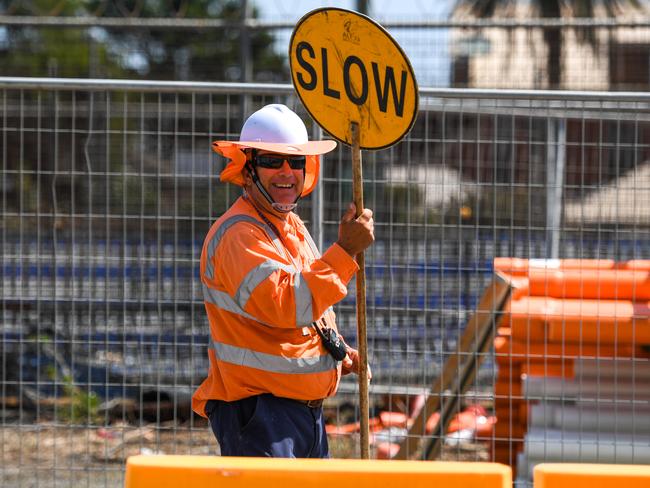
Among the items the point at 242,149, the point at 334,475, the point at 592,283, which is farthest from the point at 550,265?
the point at 334,475

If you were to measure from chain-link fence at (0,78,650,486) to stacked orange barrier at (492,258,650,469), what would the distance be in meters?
0.10

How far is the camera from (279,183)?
456cm

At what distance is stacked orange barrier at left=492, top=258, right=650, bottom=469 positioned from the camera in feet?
20.6

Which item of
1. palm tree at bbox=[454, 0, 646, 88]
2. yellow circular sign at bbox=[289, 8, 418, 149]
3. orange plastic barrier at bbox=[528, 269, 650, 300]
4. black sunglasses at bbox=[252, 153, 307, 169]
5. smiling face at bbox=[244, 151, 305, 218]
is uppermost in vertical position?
palm tree at bbox=[454, 0, 646, 88]

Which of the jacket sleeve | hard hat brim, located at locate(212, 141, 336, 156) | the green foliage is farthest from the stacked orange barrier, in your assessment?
the green foliage

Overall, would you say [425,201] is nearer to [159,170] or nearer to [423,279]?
[423,279]

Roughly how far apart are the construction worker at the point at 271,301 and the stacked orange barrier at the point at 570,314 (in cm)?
198

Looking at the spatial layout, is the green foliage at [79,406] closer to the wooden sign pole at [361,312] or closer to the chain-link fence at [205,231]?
the chain-link fence at [205,231]

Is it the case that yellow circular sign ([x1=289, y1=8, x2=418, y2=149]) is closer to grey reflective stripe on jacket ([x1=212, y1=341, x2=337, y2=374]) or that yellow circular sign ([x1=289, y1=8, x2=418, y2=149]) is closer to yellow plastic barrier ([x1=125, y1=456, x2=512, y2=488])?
grey reflective stripe on jacket ([x1=212, y1=341, x2=337, y2=374])

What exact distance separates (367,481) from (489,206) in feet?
10.6

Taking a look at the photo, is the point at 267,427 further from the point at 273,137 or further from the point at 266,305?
the point at 273,137

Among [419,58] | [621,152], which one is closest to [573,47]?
[419,58]

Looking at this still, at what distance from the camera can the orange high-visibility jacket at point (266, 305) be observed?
13.9 feet

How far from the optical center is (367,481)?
3.44 metres
